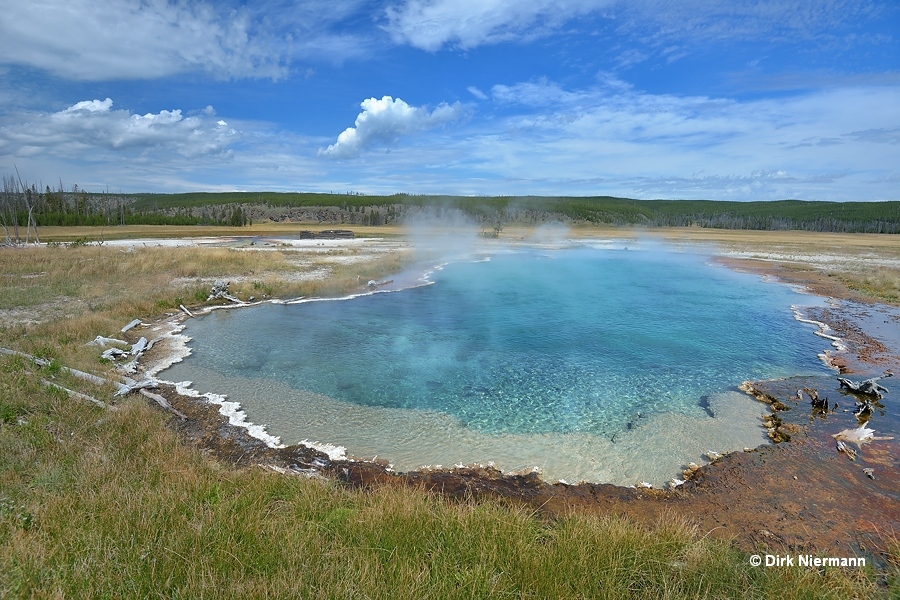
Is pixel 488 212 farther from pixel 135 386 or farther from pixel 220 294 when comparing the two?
pixel 135 386

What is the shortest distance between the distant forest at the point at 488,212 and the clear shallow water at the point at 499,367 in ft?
197

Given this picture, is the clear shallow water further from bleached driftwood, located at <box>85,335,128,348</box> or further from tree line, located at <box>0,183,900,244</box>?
tree line, located at <box>0,183,900,244</box>

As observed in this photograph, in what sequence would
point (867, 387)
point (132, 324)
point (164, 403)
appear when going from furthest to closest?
point (132, 324), point (867, 387), point (164, 403)

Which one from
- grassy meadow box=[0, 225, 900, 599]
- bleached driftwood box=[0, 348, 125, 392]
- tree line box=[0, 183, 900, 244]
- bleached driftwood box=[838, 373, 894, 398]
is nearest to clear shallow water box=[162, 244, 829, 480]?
bleached driftwood box=[838, 373, 894, 398]

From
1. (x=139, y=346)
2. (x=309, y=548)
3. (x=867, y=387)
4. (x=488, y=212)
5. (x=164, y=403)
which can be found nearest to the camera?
(x=309, y=548)

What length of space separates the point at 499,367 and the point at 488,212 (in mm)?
89534

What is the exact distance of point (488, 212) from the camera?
98.1 metres

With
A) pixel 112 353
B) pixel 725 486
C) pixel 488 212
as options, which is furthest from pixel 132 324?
pixel 488 212

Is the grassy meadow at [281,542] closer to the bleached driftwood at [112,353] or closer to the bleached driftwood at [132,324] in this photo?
the bleached driftwood at [112,353]

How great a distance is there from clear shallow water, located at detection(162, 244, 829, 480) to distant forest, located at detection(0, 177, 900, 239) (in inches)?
2359

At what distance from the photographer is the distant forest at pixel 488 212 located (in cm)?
7950

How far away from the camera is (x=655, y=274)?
1131 inches

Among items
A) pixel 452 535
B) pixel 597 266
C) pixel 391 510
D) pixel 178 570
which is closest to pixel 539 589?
pixel 452 535

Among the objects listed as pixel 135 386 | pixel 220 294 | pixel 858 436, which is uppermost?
pixel 220 294
